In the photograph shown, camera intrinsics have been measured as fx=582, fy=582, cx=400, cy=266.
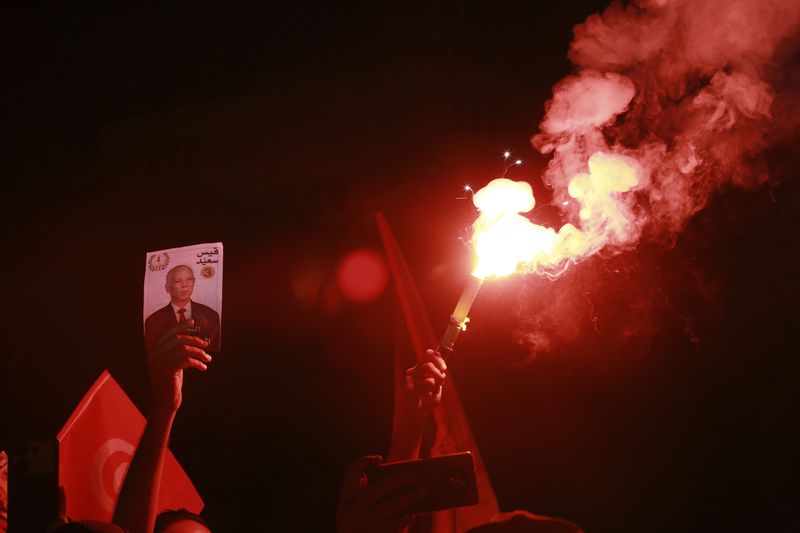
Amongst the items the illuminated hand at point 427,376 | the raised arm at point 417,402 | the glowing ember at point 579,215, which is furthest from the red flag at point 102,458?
the glowing ember at point 579,215

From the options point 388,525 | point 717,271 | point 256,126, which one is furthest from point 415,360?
point 256,126

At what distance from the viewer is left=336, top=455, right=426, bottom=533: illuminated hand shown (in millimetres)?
1433

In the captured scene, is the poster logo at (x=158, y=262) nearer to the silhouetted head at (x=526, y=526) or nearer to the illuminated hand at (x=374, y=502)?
the illuminated hand at (x=374, y=502)

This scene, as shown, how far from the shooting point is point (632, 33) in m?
2.70

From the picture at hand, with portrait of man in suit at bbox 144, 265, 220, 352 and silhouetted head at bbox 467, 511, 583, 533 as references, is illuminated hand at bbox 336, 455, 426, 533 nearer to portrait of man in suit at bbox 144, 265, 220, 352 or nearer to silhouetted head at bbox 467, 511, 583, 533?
silhouetted head at bbox 467, 511, 583, 533

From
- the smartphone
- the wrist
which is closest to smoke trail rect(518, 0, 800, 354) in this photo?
the smartphone

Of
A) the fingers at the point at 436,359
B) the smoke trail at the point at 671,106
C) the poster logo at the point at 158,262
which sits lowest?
the fingers at the point at 436,359

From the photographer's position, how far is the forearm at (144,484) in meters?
1.74

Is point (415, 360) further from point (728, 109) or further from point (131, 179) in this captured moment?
point (131, 179)

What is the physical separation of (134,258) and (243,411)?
4.57ft

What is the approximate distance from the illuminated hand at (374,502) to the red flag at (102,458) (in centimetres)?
120

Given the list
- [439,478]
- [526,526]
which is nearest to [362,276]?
[439,478]

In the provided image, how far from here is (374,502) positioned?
1487 millimetres

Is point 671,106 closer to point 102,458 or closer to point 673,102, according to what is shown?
point 673,102
